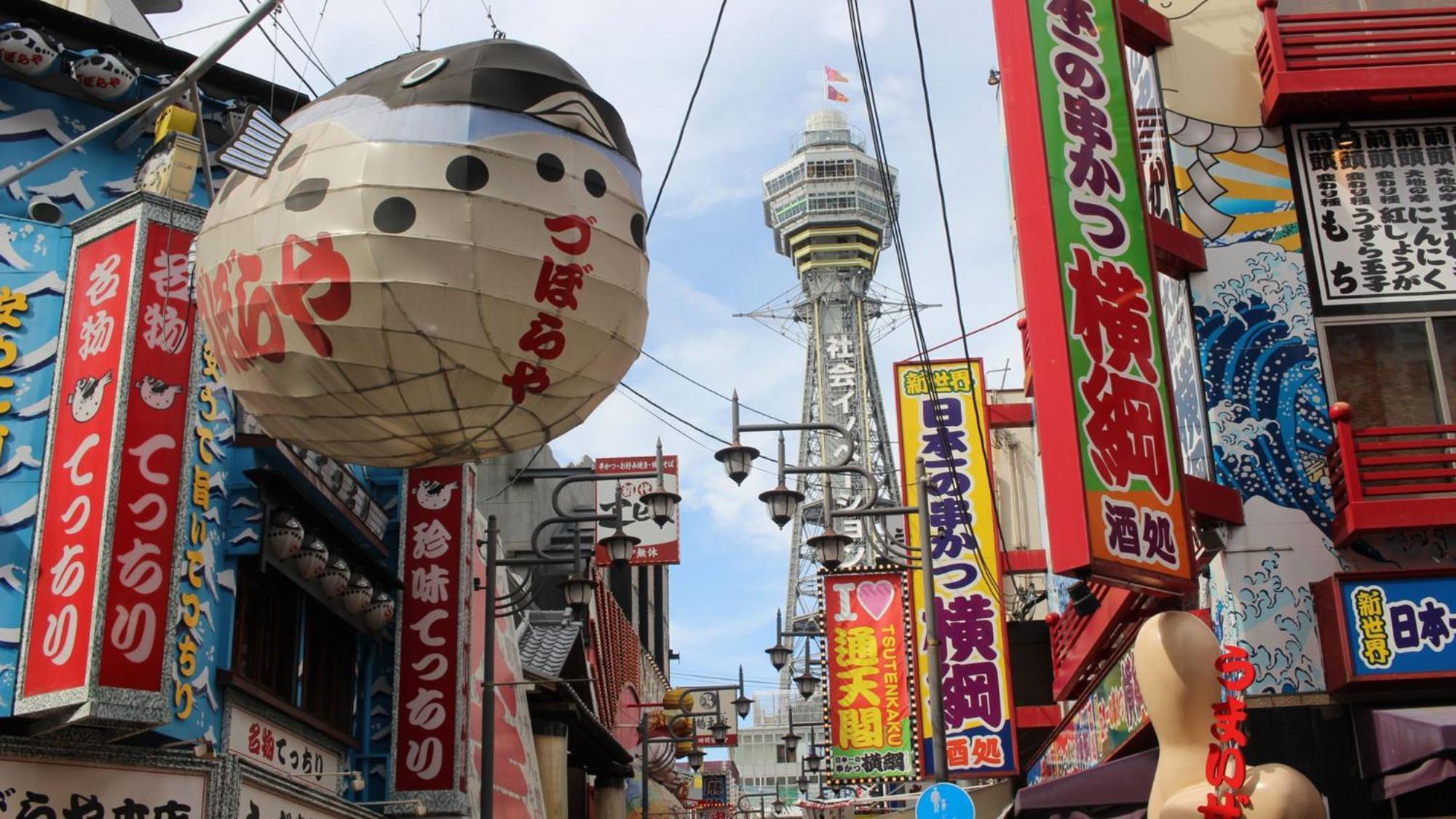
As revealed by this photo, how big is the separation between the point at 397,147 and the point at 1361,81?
9827 mm

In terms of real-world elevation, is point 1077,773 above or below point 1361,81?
below

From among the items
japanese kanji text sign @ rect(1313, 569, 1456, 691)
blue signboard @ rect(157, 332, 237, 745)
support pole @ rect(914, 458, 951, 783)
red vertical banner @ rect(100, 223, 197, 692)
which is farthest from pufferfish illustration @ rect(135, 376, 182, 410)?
japanese kanji text sign @ rect(1313, 569, 1456, 691)

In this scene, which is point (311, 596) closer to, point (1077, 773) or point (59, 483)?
point (59, 483)

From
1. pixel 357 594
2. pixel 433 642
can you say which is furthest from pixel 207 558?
pixel 433 642

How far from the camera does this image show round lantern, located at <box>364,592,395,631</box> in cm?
1870

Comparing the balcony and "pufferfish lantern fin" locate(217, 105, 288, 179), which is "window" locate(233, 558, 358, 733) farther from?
the balcony

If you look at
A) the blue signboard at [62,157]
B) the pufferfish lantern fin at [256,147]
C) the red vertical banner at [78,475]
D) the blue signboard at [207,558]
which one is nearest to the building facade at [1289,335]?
the pufferfish lantern fin at [256,147]

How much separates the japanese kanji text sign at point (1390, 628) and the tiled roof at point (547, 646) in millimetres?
18268

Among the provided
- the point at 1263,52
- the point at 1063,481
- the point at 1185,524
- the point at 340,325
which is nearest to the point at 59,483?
the point at 340,325

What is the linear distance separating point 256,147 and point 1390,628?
9296 millimetres

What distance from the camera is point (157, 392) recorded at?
1291 centimetres

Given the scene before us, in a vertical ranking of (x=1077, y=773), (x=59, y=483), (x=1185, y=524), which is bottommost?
(x=1077, y=773)

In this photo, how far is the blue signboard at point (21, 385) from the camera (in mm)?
12258

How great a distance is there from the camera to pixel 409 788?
61.0 feet
